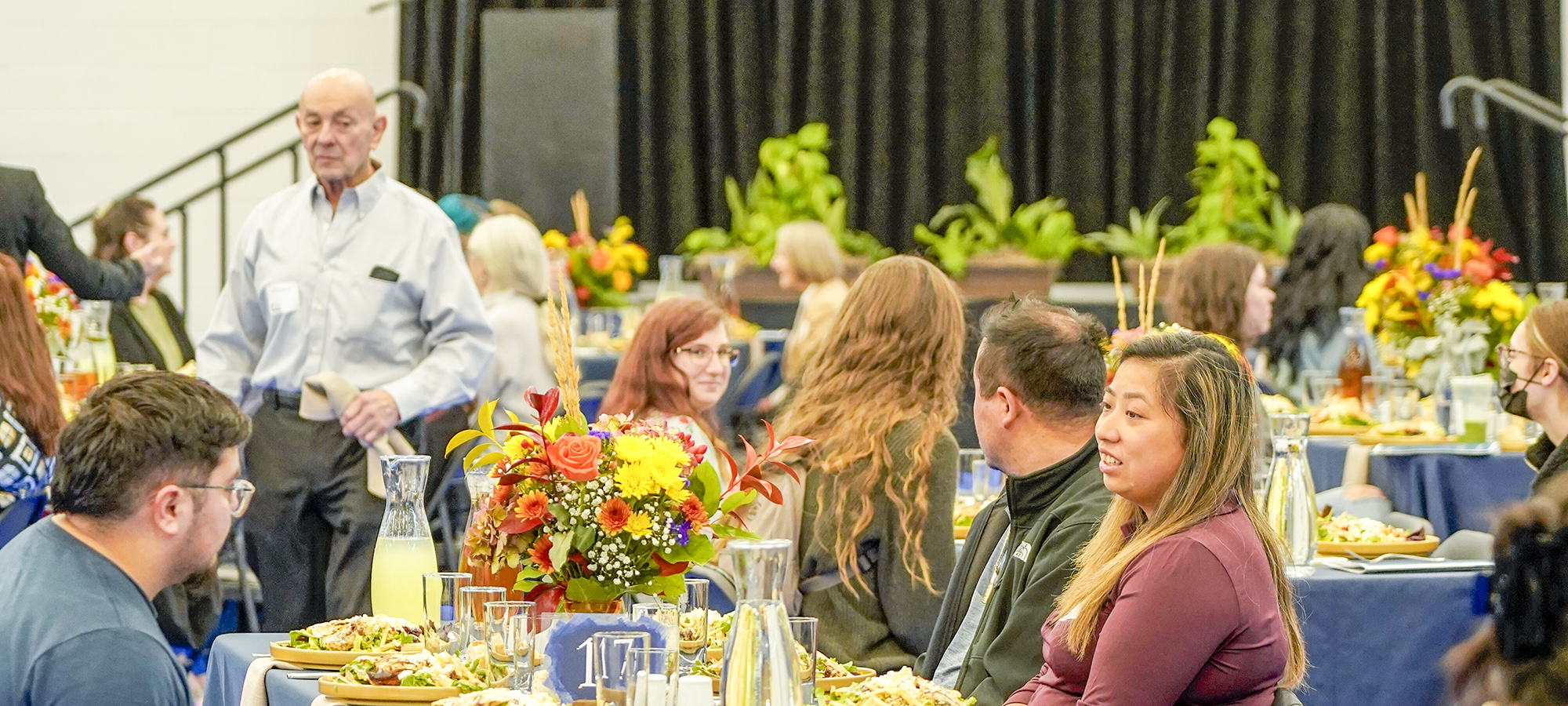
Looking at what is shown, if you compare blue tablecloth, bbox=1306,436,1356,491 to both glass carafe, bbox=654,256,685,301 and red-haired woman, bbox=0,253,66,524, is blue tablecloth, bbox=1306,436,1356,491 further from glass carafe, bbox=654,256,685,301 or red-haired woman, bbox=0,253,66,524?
red-haired woman, bbox=0,253,66,524

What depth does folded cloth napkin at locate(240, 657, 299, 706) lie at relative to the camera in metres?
2.26

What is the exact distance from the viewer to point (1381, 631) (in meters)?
3.09

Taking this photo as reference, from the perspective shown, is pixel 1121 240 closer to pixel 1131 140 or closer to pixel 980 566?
pixel 1131 140

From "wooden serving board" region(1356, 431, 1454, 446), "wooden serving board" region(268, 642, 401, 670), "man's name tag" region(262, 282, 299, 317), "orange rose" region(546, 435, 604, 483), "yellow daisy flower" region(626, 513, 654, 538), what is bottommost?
"wooden serving board" region(1356, 431, 1454, 446)

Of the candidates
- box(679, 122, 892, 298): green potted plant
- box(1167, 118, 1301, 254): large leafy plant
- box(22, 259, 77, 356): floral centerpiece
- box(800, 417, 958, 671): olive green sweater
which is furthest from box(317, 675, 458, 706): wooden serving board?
box(1167, 118, 1301, 254): large leafy plant

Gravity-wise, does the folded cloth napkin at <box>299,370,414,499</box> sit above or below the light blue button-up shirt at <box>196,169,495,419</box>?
below

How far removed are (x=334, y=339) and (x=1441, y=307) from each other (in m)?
3.04

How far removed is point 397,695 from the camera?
6.57ft

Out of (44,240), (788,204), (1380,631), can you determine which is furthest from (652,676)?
(788,204)

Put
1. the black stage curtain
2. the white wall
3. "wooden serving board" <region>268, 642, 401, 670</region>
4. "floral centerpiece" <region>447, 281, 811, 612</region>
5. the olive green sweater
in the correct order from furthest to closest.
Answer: the black stage curtain → the white wall → the olive green sweater → "wooden serving board" <region>268, 642, 401, 670</region> → "floral centerpiece" <region>447, 281, 811, 612</region>

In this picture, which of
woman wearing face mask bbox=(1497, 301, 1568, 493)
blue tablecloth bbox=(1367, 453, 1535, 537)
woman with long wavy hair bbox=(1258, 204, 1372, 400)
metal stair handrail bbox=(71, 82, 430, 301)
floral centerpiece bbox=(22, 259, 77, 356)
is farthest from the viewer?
metal stair handrail bbox=(71, 82, 430, 301)

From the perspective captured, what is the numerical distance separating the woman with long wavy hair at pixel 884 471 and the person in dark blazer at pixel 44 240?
2.09 meters

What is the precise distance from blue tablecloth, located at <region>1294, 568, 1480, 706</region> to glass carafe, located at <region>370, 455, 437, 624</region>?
5.07 feet

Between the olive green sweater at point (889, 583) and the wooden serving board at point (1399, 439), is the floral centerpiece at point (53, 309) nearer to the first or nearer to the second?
the olive green sweater at point (889, 583)
